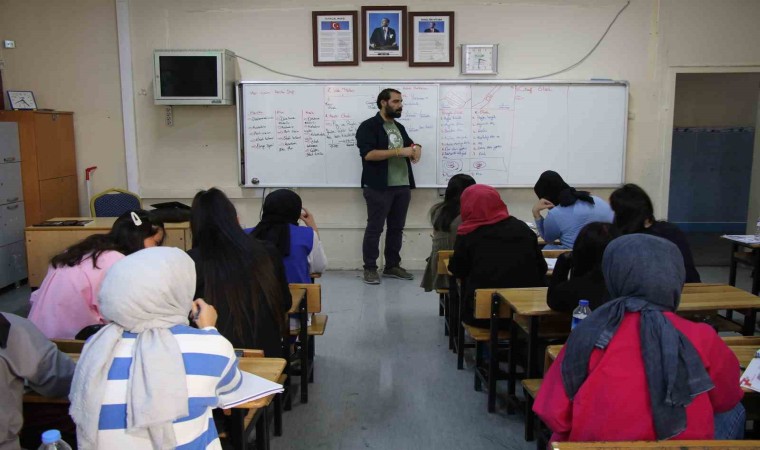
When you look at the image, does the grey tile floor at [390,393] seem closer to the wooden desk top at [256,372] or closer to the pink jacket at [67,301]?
the wooden desk top at [256,372]

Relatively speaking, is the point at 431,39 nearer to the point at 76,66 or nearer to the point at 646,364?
the point at 76,66

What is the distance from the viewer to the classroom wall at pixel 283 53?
6031 millimetres

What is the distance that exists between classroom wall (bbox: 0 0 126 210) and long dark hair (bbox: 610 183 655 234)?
4.86 meters

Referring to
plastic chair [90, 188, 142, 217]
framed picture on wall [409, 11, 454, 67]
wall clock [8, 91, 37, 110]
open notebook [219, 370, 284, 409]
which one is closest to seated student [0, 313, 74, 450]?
open notebook [219, 370, 284, 409]

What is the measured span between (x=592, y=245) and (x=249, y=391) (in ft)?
5.09

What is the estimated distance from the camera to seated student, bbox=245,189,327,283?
10.8 ft

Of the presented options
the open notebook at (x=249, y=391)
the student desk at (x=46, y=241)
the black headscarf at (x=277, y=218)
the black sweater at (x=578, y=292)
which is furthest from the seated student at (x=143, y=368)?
the student desk at (x=46, y=241)

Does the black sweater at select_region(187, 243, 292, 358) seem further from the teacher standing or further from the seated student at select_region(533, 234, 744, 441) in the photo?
the teacher standing

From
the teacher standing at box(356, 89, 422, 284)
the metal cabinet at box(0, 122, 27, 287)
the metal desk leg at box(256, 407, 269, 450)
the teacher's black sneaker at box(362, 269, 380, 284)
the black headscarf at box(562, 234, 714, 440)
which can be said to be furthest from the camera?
the teacher's black sneaker at box(362, 269, 380, 284)

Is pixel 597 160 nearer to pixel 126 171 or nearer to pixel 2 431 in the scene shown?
pixel 126 171

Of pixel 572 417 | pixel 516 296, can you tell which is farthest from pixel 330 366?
pixel 572 417

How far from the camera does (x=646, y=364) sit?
166 cm

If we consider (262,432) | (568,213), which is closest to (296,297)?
(262,432)

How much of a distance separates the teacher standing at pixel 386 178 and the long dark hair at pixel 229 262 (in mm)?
3277
